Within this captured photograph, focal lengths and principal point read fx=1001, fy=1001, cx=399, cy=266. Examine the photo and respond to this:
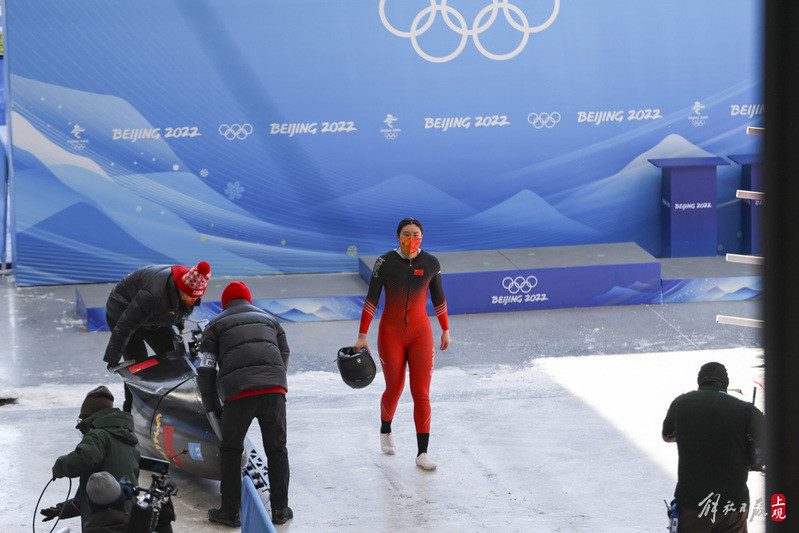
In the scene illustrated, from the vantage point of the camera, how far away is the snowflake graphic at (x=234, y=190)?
11703 mm

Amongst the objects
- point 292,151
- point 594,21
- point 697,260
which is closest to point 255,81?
point 292,151

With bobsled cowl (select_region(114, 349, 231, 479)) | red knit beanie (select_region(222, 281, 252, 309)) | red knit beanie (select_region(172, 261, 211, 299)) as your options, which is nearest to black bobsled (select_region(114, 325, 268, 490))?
bobsled cowl (select_region(114, 349, 231, 479))

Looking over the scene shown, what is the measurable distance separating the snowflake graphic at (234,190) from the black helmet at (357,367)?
549 centimetres

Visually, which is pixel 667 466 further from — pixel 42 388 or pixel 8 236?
pixel 8 236

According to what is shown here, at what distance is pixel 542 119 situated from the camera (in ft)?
39.6

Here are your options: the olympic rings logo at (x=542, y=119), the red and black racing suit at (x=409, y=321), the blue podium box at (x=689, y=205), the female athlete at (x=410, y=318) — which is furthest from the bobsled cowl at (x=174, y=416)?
the blue podium box at (x=689, y=205)

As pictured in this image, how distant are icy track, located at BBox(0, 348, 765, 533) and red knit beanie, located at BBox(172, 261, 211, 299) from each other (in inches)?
47.7

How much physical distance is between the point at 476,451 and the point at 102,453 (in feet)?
9.76

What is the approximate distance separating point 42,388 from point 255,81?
15.3ft

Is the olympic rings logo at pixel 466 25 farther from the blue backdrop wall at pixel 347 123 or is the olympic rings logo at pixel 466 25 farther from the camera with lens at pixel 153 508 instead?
the camera with lens at pixel 153 508

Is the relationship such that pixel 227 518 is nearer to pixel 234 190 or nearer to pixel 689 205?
pixel 234 190

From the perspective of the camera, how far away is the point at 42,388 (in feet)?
27.6

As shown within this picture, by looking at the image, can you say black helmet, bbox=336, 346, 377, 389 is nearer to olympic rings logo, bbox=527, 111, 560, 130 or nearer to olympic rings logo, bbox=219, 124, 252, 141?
olympic rings logo, bbox=219, 124, 252, 141

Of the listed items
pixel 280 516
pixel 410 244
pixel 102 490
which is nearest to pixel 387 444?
pixel 280 516
